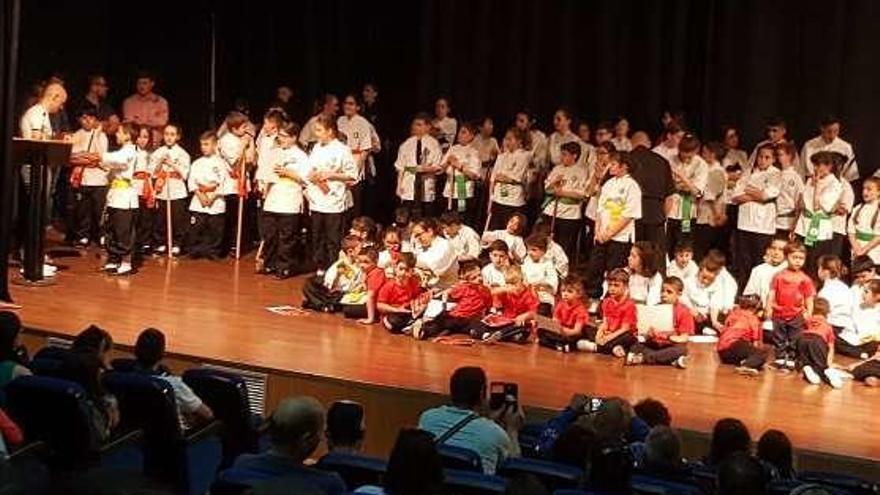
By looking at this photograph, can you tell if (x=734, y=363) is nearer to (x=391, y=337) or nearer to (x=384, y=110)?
(x=391, y=337)

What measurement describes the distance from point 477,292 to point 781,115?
191 inches

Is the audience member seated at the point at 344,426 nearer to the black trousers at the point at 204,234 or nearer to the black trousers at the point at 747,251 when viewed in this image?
the black trousers at the point at 747,251

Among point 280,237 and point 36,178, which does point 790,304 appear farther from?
point 36,178

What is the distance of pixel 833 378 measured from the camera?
9.23 meters

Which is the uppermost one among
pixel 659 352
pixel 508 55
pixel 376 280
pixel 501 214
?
pixel 508 55

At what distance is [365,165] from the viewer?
1359 cm

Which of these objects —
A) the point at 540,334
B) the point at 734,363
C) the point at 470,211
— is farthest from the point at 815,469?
the point at 470,211

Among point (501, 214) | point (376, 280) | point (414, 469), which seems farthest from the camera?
point (501, 214)

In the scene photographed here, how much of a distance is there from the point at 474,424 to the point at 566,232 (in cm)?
684

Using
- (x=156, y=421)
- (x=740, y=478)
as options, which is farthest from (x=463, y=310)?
(x=740, y=478)

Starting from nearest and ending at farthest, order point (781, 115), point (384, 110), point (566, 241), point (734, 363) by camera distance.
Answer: point (734, 363), point (566, 241), point (781, 115), point (384, 110)

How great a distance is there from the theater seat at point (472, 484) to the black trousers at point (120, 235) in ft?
25.1

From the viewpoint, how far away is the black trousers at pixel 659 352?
31.2 feet

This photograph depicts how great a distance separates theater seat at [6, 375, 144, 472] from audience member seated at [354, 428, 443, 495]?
4.95 ft
